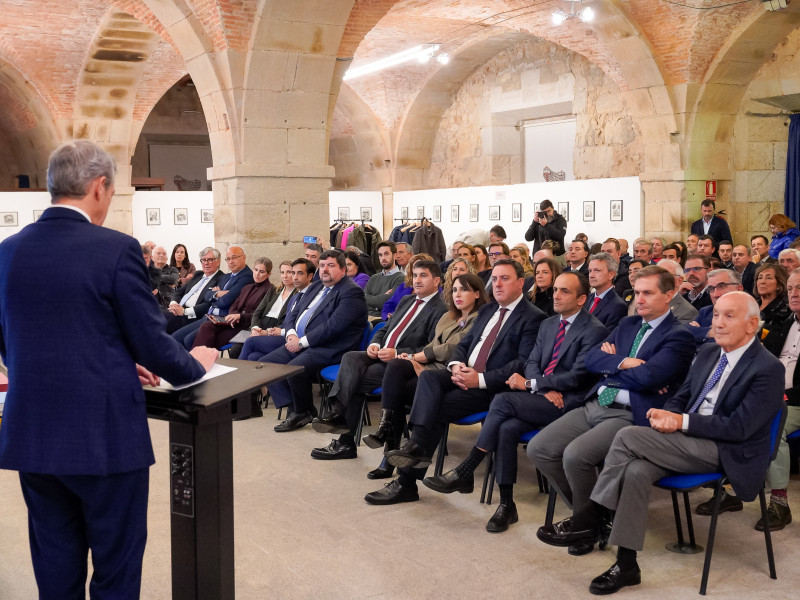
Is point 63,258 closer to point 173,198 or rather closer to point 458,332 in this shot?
point 458,332

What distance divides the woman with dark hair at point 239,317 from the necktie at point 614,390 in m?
4.26

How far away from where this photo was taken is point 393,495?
191 inches

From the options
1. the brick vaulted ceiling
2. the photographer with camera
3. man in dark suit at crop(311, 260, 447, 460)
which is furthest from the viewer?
the photographer with camera

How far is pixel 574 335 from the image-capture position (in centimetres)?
477

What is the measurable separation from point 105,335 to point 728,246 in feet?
26.6

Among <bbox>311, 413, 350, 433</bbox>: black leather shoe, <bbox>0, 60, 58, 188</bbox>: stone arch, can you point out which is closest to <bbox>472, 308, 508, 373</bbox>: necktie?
<bbox>311, 413, 350, 433</bbox>: black leather shoe

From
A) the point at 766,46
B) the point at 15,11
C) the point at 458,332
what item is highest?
the point at 15,11

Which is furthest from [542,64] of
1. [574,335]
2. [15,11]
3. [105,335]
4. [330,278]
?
[105,335]

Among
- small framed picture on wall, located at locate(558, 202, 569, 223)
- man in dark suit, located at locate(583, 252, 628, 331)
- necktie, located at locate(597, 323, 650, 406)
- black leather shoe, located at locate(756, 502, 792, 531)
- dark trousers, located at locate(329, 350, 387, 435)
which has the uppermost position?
small framed picture on wall, located at locate(558, 202, 569, 223)

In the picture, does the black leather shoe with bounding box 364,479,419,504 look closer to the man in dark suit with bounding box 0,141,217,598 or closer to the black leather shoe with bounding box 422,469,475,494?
the black leather shoe with bounding box 422,469,475,494

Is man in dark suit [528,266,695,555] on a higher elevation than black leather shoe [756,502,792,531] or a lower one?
higher

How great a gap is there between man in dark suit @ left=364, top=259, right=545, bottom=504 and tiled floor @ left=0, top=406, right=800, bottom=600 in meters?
0.27

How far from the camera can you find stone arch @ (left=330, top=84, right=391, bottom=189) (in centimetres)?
1839

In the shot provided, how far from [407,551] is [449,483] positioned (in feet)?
2.00
